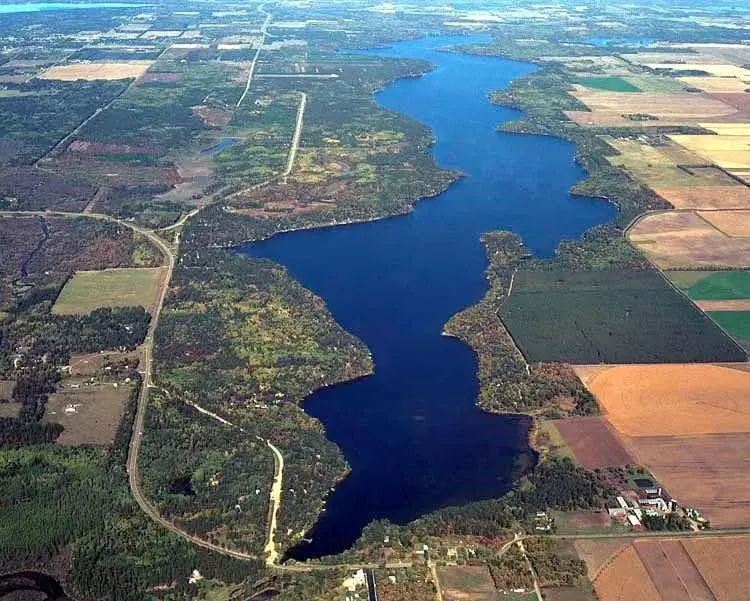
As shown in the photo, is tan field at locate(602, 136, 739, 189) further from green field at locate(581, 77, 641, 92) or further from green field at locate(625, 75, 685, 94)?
green field at locate(625, 75, 685, 94)

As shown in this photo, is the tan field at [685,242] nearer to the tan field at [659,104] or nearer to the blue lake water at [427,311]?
the blue lake water at [427,311]

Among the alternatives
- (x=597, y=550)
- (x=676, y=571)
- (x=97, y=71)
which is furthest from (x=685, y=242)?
(x=97, y=71)

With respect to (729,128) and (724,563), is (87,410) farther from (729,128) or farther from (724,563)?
(729,128)

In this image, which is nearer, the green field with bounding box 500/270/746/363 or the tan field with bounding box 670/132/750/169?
the green field with bounding box 500/270/746/363

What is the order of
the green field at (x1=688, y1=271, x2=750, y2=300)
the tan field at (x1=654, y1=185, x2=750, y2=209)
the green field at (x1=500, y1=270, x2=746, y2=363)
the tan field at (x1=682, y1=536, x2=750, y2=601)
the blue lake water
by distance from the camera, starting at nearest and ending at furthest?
the tan field at (x1=682, y1=536, x2=750, y2=601) < the blue lake water < the green field at (x1=500, y1=270, x2=746, y2=363) < the green field at (x1=688, y1=271, x2=750, y2=300) < the tan field at (x1=654, y1=185, x2=750, y2=209)

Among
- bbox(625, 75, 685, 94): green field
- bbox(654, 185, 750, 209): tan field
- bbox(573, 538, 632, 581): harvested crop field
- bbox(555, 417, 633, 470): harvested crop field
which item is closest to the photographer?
bbox(573, 538, 632, 581): harvested crop field

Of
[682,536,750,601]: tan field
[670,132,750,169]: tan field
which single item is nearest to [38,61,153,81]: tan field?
[670,132,750,169]: tan field
